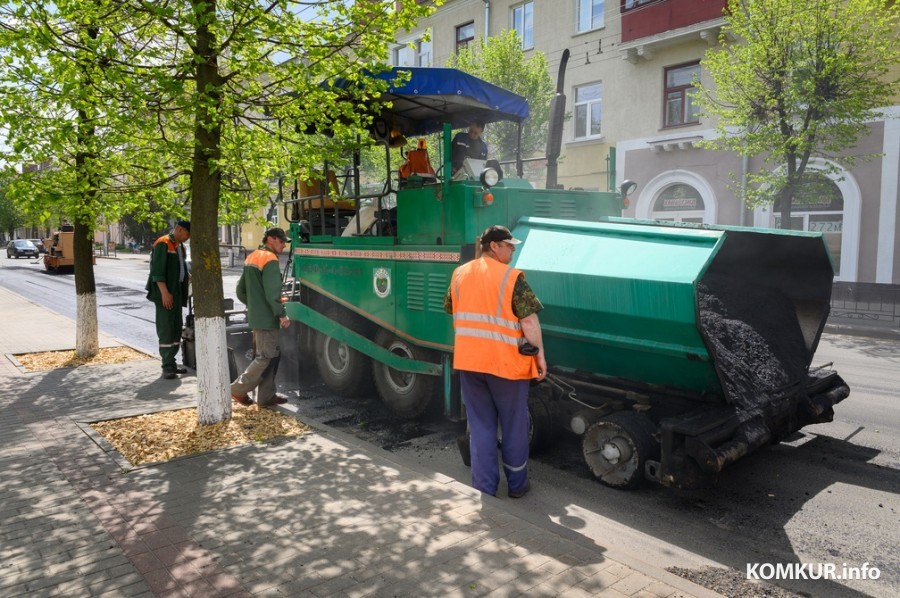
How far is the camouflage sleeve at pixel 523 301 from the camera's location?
438 cm

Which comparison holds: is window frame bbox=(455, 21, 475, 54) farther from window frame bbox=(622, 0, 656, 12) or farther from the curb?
the curb

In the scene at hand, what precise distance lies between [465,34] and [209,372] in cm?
2385

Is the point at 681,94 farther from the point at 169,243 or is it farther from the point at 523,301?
the point at 523,301

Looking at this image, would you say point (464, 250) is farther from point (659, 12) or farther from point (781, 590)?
point (659, 12)

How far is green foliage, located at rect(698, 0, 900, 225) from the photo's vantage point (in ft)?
44.3

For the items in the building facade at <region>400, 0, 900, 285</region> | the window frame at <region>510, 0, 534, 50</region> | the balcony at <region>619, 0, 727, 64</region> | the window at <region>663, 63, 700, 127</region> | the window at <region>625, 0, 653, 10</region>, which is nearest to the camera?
the building facade at <region>400, 0, 900, 285</region>

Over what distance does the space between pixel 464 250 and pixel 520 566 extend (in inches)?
116

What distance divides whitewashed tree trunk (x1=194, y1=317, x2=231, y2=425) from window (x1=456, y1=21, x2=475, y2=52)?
904 inches

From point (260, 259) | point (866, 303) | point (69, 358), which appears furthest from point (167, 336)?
point (866, 303)

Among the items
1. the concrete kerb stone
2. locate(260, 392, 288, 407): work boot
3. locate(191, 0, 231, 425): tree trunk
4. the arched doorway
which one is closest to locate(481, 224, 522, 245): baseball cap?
the concrete kerb stone

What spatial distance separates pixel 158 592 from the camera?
10.5 ft

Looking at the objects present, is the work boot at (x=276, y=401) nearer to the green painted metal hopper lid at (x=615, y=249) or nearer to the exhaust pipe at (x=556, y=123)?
the green painted metal hopper lid at (x=615, y=249)

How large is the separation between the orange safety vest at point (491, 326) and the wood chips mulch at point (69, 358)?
6759mm

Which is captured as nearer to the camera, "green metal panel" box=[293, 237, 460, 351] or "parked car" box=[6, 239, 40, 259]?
"green metal panel" box=[293, 237, 460, 351]
